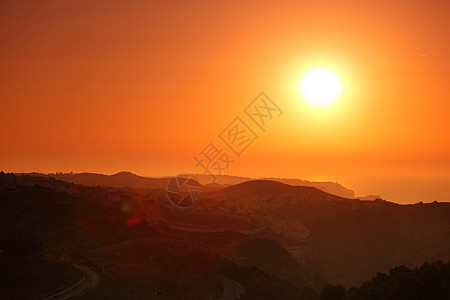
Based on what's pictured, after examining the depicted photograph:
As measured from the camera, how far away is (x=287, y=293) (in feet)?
172

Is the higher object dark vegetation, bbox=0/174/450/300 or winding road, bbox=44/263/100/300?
dark vegetation, bbox=0/174/450/300

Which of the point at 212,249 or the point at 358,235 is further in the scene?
the point at 358,235

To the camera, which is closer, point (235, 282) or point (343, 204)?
point (235, 282)

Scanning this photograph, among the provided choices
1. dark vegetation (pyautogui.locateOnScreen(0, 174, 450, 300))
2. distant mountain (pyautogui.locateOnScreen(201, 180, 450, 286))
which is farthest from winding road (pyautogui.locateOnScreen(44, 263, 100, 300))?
distant mountain (pyautogui.locateOnScreen(201, 180, 450, 286))

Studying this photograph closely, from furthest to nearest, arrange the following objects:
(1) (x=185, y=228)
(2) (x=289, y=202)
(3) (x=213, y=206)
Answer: (2) (x=289, y=202)
(3) (x=213, y=206)
(1) (x=185, y=228)

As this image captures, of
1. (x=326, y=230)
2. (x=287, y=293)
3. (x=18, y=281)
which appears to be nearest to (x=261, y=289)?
(x=287, y=293)

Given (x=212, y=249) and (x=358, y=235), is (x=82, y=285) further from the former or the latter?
(x=358, y=235)

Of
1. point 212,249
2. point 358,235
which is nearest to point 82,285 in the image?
point 212,249

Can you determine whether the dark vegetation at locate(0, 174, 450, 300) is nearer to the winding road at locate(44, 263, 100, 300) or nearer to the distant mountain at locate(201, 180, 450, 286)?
the distant mountain at locate(201, 180, 450, 286)

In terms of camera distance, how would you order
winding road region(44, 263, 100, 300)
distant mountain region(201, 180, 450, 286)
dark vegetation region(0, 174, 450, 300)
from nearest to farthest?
winding road region(44, 263, 100, 300)
dark vegetation region(0, 174, 450, 300)
distant mountain region(201, 180, 450, 286)

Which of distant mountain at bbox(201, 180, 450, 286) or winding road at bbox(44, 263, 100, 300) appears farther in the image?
distant mountain at bbox(201, 180, 450, 286)

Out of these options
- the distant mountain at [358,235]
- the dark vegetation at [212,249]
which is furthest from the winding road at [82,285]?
the distant mountain at [358,235]

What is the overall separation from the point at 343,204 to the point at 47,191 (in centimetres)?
11208

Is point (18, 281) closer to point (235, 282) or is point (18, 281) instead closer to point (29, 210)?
point (235, 282)
